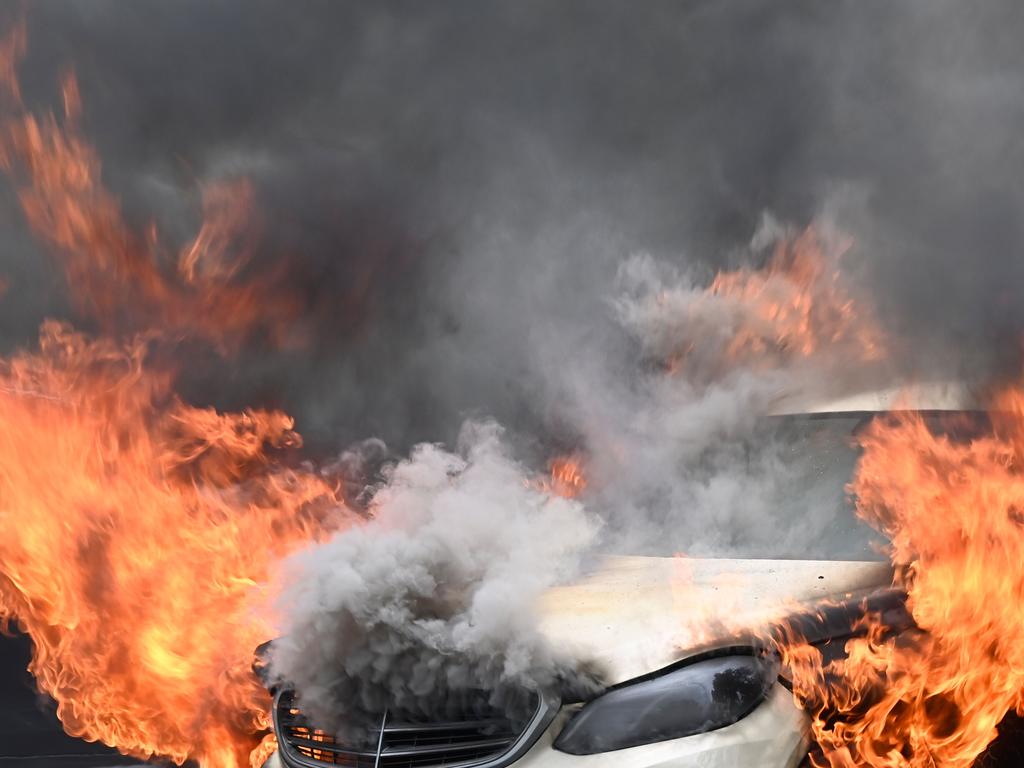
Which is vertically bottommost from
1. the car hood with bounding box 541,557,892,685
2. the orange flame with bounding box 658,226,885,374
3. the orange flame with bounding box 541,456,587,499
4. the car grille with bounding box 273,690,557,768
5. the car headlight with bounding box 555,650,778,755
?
the car grille with bounding box 273,690,557,768

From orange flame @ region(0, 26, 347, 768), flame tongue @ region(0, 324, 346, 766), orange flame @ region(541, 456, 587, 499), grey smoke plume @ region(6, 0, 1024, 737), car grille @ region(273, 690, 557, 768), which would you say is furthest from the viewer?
grey smoke plume @ region(6, 0, 1024, 737)

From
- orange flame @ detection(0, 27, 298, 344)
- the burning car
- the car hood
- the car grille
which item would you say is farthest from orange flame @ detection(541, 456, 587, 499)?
orange flame @ detection(0, 27, 298, 344)

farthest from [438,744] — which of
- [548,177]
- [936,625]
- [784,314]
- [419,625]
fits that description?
[548,177]

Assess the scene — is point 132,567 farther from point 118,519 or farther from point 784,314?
point 784,314

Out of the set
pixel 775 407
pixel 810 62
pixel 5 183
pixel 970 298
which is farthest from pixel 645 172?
pixel 5 183

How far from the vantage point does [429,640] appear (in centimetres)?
317

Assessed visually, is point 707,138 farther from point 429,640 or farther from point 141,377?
point 429,640

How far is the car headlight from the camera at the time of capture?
2.98 metres

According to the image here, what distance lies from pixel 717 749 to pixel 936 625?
1.15 meters

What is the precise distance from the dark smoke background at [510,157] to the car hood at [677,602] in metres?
2.86

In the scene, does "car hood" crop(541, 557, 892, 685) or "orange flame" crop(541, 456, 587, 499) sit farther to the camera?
"orange flame" crop(541, 456, 587, 499)

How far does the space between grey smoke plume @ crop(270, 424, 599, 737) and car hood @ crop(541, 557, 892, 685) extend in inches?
3.9

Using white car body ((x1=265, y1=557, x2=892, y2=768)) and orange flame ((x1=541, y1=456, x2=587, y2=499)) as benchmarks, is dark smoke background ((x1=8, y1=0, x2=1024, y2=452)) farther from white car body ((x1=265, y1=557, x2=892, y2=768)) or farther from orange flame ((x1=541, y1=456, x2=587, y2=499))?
white car body ((x1=265, y1=557, x2=892, y2=768))

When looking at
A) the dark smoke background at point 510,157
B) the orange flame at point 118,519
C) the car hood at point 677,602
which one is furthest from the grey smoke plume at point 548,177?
the car hood at point 677,602
